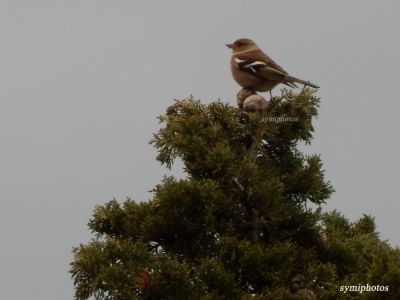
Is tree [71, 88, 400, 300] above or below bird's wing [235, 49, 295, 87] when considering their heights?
below

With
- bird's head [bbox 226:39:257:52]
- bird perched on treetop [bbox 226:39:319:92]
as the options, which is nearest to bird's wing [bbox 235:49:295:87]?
bird perched on treetop [bbox 226:39:319:92]

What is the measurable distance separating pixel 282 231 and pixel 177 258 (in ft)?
3.31

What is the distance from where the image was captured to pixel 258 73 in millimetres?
10945

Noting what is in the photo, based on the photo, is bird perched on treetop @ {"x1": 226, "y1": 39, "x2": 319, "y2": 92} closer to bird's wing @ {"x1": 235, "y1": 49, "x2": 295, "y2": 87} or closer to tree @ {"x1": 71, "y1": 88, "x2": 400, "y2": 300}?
bird's wing @ {"x1": 235, "y1": 49, "x2": 295, "y2": 87}

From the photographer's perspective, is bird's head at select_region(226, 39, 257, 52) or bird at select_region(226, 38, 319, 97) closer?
bird at select_region(226, 38, 319, 97)

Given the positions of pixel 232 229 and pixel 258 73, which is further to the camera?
pixel 258 73

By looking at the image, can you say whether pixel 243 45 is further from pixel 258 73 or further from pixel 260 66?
pixel 258 73

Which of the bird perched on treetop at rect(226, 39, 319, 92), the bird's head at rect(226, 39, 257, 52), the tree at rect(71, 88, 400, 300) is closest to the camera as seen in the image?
the tree at rect(71, 88, 400, 300)

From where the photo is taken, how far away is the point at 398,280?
24.7 ft

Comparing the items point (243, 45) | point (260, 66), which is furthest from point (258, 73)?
point (243, 45)

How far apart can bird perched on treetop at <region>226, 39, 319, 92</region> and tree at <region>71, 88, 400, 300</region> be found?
1627mm

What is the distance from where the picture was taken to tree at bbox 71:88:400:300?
7859 millimetres

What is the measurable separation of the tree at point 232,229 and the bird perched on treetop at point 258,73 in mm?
1627

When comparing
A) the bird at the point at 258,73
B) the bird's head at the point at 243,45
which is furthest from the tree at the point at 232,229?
the bird's head at the point at 243,45
